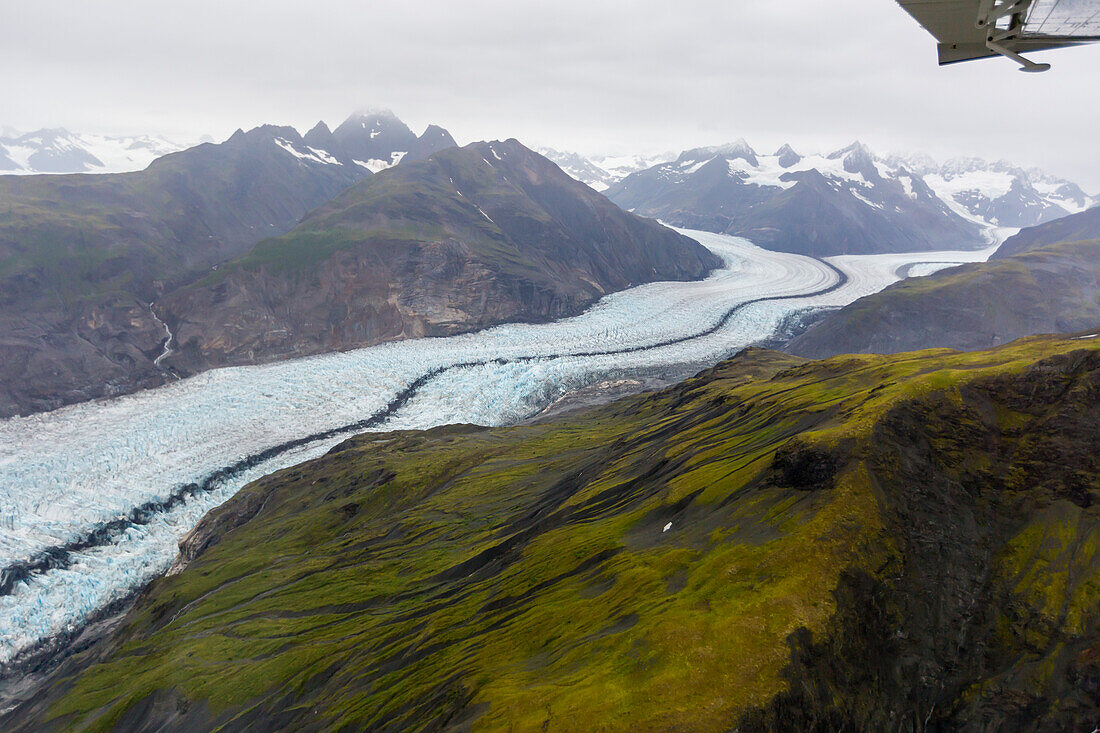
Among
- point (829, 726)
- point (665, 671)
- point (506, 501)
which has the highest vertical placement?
point (665, 671)

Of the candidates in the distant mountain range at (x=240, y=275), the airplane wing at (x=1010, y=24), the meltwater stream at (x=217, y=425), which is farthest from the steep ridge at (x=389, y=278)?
the airplane wing at (x=1010, y=24)

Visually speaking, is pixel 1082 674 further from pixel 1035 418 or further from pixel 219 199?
pixel 219 199

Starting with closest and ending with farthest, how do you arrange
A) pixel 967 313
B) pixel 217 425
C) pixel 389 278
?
pixel 217 425 → pixel 967 313 → pixel 389 278

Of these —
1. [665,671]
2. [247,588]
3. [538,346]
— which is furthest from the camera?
[538,346]

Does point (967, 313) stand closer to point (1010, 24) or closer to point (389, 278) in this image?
point (389, 278)

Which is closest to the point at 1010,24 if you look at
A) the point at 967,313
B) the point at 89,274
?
the point at 967,313

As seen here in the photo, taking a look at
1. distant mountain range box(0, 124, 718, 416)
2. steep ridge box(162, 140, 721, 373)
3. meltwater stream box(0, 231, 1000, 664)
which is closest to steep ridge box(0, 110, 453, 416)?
distant mountain range box(0, 124, 718, 416)

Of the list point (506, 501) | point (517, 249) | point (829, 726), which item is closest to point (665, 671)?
point (829, 726)
